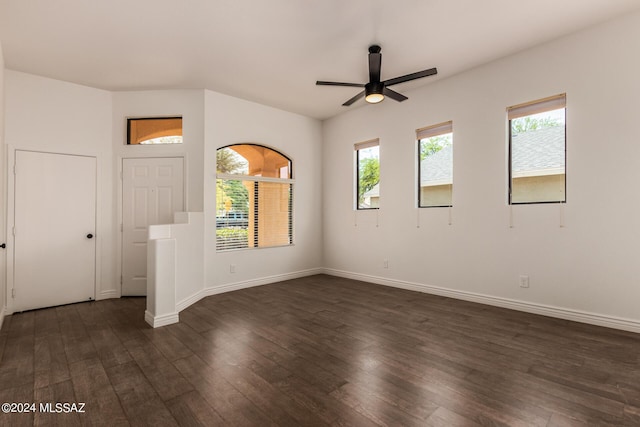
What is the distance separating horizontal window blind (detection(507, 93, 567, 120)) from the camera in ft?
12.2

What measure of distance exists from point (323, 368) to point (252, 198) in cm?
369

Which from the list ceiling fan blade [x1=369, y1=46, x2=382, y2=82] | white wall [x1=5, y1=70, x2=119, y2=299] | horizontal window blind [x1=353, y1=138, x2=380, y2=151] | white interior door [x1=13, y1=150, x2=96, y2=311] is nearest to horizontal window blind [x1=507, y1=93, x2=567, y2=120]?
ceiling fan blade [x1=369, y1=46, x2=382, y2=82]

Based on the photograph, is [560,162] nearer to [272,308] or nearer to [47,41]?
[272,308]

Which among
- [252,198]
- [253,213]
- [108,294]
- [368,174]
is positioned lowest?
[108,294]

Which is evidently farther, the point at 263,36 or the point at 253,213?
the point at 253,213

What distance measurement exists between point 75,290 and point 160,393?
340 centimetres

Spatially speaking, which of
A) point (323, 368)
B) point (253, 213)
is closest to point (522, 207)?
point (323, 368)

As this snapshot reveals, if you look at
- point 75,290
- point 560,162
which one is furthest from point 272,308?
point 560,162

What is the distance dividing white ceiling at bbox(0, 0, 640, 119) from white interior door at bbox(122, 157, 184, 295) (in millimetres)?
1214

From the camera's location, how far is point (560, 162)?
148 inches

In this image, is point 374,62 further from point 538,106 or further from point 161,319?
point 161,319

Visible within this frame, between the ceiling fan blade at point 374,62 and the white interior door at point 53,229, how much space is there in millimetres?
4191

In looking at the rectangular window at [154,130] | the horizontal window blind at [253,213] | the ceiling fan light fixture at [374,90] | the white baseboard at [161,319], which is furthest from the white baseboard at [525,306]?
the rectangular window at [154,130]

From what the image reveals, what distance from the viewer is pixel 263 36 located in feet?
11.8
